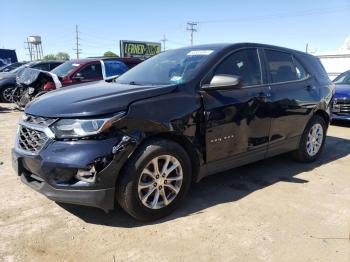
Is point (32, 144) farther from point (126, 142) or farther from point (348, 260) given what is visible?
point (348, 260)

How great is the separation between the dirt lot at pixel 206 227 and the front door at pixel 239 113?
0.54 meters

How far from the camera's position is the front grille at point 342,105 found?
29.2 ft

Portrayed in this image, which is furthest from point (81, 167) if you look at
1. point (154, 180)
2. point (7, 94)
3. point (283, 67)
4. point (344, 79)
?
point (7, 94)

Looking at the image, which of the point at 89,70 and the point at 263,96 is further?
the point at 89,70

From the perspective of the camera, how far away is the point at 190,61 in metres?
4.09

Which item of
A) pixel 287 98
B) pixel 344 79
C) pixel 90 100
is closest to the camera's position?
pixel 90 100

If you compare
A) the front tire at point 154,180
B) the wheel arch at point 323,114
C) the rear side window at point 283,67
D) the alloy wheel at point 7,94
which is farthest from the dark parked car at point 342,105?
the alloy wheel at point 7,94

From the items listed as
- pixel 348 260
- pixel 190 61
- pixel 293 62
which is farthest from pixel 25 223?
pixel 293 62

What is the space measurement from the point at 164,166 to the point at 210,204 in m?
0.81

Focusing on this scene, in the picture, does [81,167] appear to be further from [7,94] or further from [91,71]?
[7,94]

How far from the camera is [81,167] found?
293 cm

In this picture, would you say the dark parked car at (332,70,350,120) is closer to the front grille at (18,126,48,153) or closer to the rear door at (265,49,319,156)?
the rear door at (265,49,319,156)

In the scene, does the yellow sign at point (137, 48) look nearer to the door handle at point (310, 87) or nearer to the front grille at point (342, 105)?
the front grille at point (342, 105)

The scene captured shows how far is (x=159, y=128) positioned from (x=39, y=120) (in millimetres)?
1096
